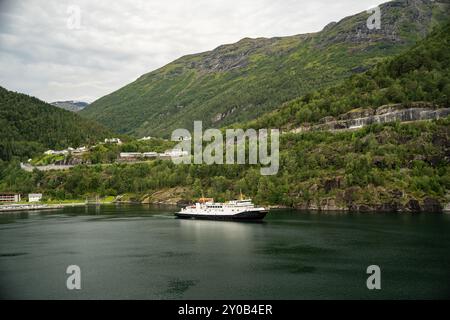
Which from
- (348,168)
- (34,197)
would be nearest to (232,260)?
(348,168)

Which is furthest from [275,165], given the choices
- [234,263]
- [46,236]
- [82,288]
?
[82,288]

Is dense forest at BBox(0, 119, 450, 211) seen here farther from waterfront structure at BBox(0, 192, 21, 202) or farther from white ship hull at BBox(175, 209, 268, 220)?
waterfront structure at BBox(0, 192, 21, 202)

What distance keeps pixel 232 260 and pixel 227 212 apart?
5463 centimetres

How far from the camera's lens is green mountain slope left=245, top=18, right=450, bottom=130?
164m

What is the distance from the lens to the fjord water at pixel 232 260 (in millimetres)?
46094

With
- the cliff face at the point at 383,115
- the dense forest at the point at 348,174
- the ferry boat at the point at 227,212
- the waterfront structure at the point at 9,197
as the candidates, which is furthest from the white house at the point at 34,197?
the cliff face at the point at 383,115

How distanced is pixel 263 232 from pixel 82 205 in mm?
106361

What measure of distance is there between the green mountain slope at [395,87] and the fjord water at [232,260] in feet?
256

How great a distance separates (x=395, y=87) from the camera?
168625mm

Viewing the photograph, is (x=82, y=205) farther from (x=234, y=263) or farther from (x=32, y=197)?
(x=234, y=263)

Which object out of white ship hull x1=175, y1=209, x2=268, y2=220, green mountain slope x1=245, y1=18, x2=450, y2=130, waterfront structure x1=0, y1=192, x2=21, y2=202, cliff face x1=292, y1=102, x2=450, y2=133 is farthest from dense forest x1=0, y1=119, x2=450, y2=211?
waterfront structure x1=0, y1=192, x2=21, y2=202

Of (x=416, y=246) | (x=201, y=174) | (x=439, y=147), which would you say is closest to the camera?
(x=416, y=246)

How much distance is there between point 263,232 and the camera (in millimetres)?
87312

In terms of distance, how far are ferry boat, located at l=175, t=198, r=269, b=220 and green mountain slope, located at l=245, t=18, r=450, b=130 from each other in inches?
3037
